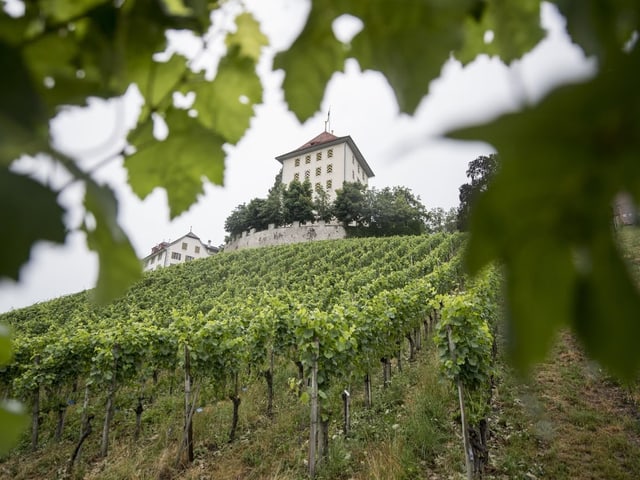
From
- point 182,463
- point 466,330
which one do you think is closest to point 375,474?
point 466,330

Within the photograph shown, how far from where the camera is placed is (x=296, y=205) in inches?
1655

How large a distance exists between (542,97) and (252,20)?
2.40 ft

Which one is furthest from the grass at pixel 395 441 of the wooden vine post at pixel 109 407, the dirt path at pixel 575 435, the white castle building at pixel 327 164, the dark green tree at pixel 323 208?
the white castle building at pixel 327 164

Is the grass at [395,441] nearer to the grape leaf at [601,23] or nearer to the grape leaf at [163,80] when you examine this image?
the grape leaf at [601,23]

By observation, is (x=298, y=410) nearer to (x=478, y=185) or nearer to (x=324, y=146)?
(x=478, y=185)

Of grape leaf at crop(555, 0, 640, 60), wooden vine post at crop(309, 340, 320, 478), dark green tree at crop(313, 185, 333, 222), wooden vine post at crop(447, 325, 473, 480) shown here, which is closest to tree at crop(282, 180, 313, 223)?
dark green tree at crop(313, 185, 333, 222)

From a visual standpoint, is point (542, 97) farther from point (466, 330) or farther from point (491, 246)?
point (466, 330)

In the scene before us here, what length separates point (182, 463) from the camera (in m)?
6.16

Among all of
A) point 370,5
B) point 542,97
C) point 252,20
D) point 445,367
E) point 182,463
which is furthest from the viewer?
point 182,463

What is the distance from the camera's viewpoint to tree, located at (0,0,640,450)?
0.26 meters

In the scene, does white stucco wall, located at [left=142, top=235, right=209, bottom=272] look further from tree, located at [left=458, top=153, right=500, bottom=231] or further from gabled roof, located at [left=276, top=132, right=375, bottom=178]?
tree, located at [left=458, top=153, right=500, bottom=231]

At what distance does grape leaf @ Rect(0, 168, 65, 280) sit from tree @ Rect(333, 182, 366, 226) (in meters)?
40.1

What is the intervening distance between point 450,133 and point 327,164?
52181mm

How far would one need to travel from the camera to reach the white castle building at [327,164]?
49.6 meters
